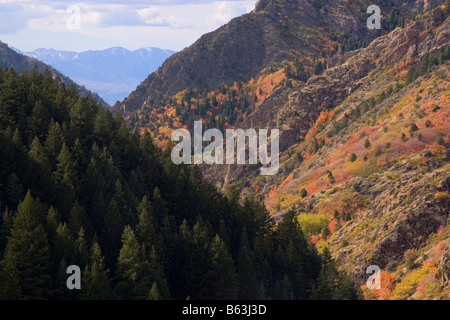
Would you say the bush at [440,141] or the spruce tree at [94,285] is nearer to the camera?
the spruce tree at [94,285]

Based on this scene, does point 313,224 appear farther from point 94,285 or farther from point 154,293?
point 94,285

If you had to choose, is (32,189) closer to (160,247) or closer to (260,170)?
(160,247)

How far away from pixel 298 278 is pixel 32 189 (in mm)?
32956

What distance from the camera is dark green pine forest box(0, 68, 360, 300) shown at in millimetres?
50188

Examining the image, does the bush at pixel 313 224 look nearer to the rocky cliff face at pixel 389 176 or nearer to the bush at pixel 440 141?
the rocky cliff face at pixel 389 176

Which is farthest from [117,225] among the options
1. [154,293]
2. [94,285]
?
[154,293]

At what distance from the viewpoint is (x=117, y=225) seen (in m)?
60.4

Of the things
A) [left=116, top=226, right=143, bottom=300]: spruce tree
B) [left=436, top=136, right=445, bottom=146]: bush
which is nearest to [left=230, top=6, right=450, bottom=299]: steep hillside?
[left=436, top=136, right=445, bottom=146]: bush

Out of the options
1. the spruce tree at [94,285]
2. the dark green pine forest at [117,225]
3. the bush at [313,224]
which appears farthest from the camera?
the bush at [313,224]

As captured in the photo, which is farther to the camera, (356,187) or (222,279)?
(356,187)

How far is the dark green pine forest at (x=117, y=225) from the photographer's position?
50.2 m

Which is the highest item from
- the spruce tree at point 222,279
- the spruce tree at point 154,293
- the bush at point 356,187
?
the bush at point 356,187

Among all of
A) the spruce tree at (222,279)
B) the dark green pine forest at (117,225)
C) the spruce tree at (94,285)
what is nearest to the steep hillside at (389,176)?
the dark green pine forest at (117,225)

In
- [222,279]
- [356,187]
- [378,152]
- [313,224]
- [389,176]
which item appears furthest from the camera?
[378,152]
